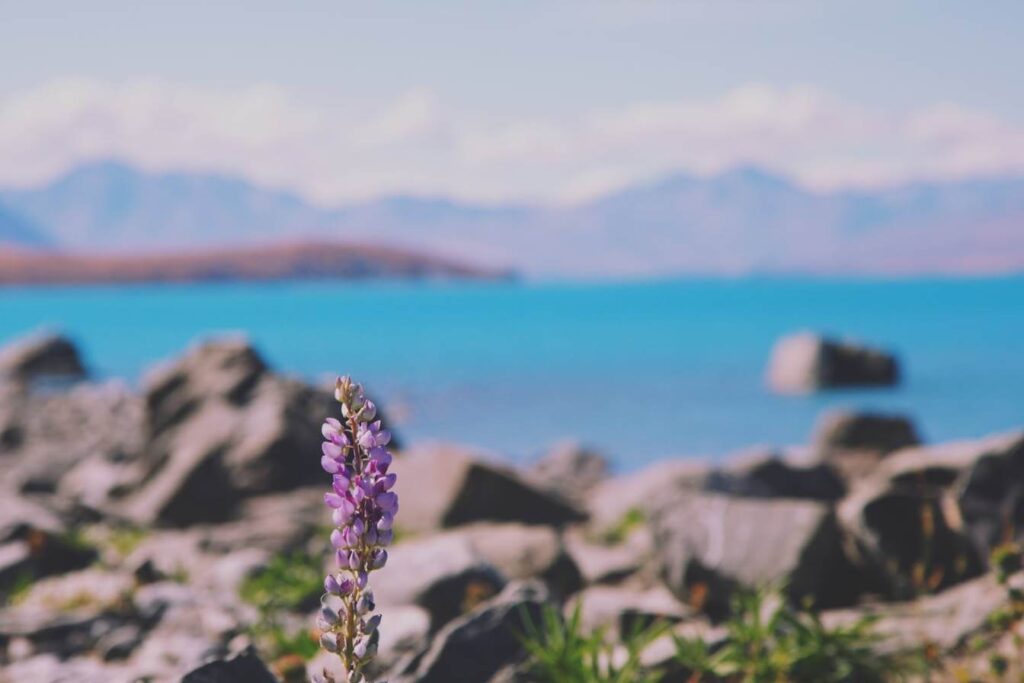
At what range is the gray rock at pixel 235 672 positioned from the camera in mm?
4895

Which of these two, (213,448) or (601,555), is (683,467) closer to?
(601,555)

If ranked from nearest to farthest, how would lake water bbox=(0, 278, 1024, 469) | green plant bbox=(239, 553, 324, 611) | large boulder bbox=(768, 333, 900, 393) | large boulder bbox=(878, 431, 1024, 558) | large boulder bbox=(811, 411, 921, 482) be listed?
1. large boulder bbox=(878, 431, 1024, 558)
2. green plant bbox=(239, 553, 324, 611)
3. large boulder bbox=(811, 411, 921, 482)
4. lake water bbox=(0, 278, 1024, 469)
5. large boulder bbox=(768, 333, 900, 393)

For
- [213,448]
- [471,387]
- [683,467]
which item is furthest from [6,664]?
[471,387]

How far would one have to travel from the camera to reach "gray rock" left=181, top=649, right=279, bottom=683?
4895 mm

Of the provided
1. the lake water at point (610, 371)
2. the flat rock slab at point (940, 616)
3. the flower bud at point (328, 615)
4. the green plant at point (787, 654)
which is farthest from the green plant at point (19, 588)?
the lake water at point (610, 371)

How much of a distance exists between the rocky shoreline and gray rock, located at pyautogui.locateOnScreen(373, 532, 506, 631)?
0.5 inches

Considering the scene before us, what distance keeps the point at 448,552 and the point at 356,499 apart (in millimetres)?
4614

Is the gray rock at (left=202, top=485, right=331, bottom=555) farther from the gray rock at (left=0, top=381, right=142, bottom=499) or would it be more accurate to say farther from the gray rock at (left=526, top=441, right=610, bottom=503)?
the gray rock at (left=526, top=441, right=610, bottom=503)

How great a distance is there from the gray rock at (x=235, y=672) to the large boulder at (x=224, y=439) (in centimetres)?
893

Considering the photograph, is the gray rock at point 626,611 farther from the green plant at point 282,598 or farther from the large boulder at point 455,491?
the large boulder at point 455,491

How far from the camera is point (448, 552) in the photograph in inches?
310

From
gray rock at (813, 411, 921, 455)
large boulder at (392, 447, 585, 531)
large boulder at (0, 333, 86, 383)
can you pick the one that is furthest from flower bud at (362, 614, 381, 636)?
large boulder at (0, 333, 86, 383)

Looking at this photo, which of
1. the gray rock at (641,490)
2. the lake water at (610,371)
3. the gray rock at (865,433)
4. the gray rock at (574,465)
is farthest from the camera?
the lake water at (610,371)

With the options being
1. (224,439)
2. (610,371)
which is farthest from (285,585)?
(610,371)
